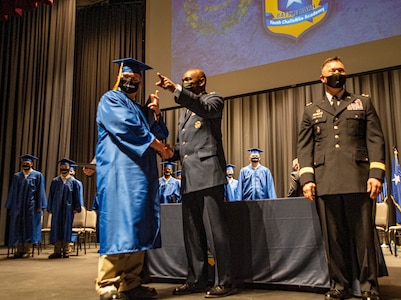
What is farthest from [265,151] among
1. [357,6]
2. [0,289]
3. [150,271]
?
[0,289]

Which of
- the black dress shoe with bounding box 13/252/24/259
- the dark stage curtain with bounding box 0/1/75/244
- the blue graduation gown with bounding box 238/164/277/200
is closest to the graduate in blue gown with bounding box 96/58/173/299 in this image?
the blue graduation gown with bounding box 238/164/277/200

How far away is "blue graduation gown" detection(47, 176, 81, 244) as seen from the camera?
22.5ft

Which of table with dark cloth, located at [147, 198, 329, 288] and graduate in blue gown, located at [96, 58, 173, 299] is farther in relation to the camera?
table with dark cloth, located at [147, 198, 329, 288]

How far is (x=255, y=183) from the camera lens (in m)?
7.16

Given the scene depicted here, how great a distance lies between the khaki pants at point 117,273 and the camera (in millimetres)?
2492

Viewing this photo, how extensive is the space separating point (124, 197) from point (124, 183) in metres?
0.09

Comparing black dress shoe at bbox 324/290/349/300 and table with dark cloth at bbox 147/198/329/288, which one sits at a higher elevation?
table with dark cloth at bbox 147/198/329/288

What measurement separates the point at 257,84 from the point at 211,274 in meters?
2.78

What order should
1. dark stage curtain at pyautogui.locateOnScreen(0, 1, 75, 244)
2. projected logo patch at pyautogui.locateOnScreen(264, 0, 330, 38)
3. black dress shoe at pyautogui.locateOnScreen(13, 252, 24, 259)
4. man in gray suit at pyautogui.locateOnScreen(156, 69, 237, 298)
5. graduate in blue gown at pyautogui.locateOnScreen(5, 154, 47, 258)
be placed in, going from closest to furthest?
man in gray suit at pyautogui.locateOnScreen(156, 69, 237, 298)
projected logo patch at pyautogui.locateOnScreen(264, 0, 330, 38)
black dress shoe at pyautogui.locateOnScreen(13, 252, 24, 259)
graduate in blue gown at pyautogui.locateOnScreen(5, 154, 47, 258)
dark stage curtain at pyautogui.locateOnScreen(0, 1, 75, 244)

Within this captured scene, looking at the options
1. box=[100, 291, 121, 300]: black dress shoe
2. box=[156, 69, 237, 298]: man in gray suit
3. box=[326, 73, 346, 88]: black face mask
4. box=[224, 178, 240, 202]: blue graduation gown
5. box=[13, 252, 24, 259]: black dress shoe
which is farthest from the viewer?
box=[224, 178, 240, 202]: blue graduation gown

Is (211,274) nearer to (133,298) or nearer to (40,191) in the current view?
(133,298)

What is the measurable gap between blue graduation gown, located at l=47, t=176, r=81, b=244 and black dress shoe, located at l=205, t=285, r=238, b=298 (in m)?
4.75

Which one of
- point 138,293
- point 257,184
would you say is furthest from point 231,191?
point 138,293

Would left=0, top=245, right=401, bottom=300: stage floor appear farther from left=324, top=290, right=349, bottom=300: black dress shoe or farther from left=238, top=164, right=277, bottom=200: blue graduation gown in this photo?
left=238, top=164, right=277, bottom=200: blue graduation gown
